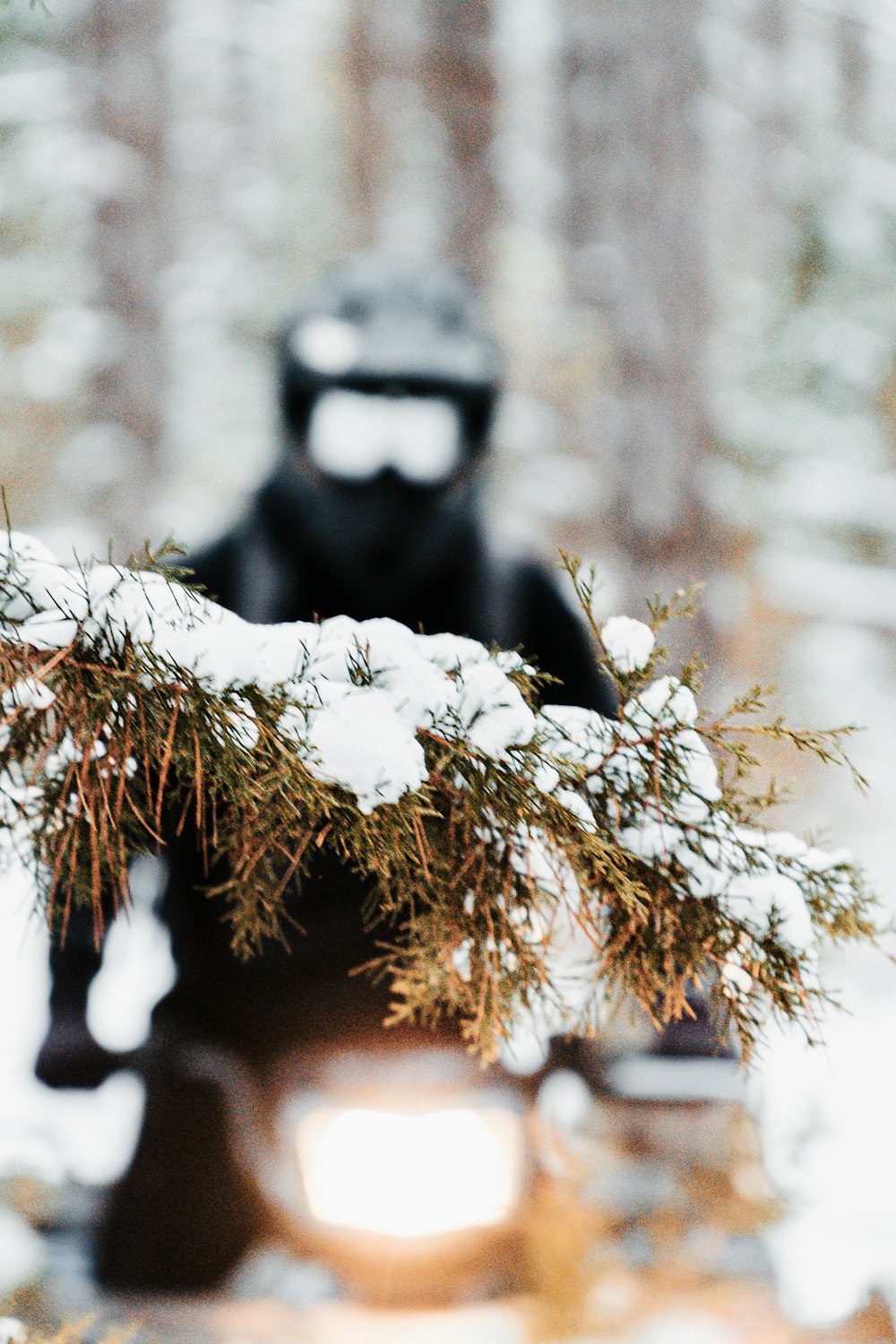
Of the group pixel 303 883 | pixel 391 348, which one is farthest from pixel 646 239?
pixel 303 883

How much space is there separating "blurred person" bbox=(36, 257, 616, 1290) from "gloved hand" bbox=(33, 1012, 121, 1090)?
0.11m

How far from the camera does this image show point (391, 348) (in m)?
1.73

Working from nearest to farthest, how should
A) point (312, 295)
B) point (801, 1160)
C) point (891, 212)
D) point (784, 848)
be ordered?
point (784, 848) → point (801, 1160) → point (312, 295) → point (891, 212)

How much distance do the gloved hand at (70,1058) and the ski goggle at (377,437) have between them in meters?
0.96

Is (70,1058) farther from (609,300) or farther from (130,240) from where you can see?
(130,240)

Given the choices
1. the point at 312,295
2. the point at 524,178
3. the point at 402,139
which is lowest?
the point at 312,295

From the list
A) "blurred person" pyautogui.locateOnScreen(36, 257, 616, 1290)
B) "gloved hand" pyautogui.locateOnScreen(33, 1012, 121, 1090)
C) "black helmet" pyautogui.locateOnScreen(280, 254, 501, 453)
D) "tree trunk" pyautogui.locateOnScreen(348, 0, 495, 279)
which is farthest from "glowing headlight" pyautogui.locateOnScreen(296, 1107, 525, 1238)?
"tree trunk" pyautogui.locateOnScreen(348, 0, 495, 279)

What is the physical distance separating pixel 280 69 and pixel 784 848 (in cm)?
Answer: 966

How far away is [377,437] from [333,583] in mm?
272

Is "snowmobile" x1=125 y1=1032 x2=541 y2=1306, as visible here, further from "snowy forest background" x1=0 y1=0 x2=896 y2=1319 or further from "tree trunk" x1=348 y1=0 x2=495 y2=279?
"tree trunk" x1=348 y1=0 x2=495 y2=279

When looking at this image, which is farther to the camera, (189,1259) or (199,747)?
(189,1259)

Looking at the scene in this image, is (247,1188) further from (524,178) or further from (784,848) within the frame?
(524,178)

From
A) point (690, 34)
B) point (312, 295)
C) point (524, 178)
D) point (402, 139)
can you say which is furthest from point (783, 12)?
point (312, 295)

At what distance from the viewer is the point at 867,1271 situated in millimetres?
1250
